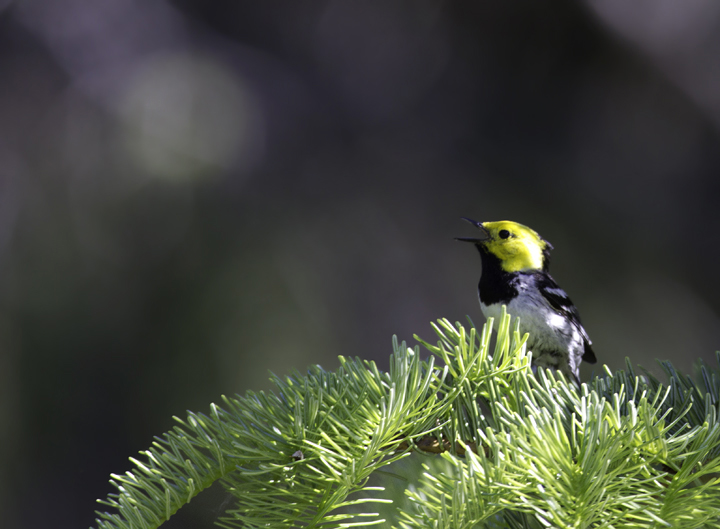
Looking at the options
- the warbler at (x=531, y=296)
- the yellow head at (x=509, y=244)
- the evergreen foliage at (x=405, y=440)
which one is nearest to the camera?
the evergreen foliage at (x=405, y=440)

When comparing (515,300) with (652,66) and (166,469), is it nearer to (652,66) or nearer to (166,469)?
(166,469)

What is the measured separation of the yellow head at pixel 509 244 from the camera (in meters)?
0.99

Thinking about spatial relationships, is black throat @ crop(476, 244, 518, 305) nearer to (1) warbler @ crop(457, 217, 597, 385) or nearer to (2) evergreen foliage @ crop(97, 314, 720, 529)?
(1) warbler @ crop(457, 217, 597, 385)

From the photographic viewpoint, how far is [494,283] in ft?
3.16

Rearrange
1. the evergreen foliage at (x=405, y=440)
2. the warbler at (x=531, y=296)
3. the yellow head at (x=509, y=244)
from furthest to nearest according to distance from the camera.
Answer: the yellow head at (x=509, y=244)
the warbler at (x=531, y=296)
the evergreen foliage at (x=405, y=440)

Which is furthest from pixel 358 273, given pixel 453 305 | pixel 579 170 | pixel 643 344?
pixel 643 344

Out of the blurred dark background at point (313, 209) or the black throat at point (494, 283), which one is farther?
the blurred dark background at point (313, 209)

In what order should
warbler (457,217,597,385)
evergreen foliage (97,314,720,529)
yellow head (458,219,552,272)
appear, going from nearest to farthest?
evergreen foliage (97,314,720,529), warbler (457,217,597,385), yellow head (458,219,552,272)

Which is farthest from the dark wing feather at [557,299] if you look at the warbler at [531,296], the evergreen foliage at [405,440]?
the evergreen foliage at [405,440]

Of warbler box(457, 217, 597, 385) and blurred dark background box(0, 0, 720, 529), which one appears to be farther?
blurred dark background box(0, 0, 720, 529)

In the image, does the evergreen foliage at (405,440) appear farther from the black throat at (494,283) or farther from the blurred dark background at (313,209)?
the blurred dark background at (313,209)

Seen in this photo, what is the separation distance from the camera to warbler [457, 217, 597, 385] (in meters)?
0.87

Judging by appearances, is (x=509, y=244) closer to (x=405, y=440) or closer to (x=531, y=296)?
(x=531, y=296)

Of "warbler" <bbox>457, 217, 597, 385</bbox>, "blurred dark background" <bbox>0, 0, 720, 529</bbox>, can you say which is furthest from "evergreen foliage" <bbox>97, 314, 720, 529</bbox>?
"blurred dark background" <bbox>0, 0, 720, 529</bbox>
